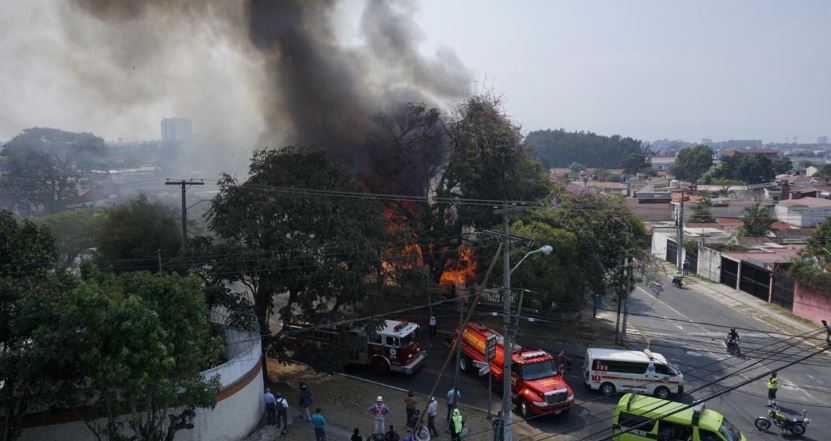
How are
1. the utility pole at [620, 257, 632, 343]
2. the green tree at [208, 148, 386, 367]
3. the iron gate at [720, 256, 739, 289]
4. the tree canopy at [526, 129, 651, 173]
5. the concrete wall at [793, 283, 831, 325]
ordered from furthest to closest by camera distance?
the tree canopy at [526, 129, 651, 173], the iron gate at [720, 256, 739, 289], the concrete wall at [793, 283, 831, 325], the utility pole at [620, 257, 632, 343], the green tree at [208, 148, 386, 367]

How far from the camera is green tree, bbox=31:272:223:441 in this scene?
8.25 m

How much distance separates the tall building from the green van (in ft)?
91.0

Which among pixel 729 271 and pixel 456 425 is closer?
pixel 456 425

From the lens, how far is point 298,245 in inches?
590

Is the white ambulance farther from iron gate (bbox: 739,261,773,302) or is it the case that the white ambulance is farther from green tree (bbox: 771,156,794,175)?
green tree (bbox: 771,156,794,175)

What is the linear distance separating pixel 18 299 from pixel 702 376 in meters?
17.5

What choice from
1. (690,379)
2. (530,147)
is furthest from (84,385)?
(530,147)

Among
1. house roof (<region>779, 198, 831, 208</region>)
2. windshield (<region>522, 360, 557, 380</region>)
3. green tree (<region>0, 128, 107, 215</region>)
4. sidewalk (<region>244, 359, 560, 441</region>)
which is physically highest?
green tree (<region>0, 128, 107, 215</region>)

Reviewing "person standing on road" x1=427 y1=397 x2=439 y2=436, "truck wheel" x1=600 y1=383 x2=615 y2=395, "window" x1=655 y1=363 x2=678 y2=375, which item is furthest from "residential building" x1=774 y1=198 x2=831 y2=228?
"person standing on road" x1=427 y1=397 x2=439 y2=436

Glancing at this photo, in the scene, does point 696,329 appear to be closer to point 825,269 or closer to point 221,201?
point 825,269

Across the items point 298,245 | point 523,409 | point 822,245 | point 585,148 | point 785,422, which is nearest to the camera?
point 785,422

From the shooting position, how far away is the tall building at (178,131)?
114 feet

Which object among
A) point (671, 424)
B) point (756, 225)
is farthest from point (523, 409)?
point (756, 225)

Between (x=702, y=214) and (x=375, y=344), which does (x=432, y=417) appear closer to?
(x=375, y=344)
